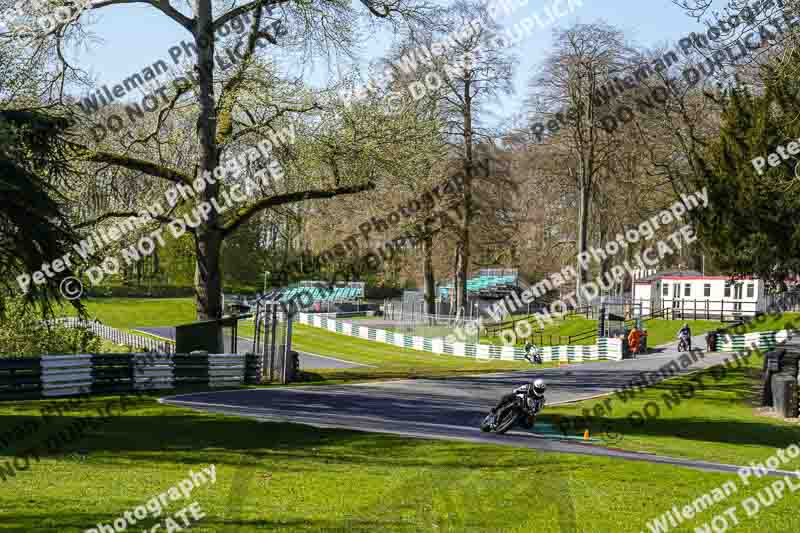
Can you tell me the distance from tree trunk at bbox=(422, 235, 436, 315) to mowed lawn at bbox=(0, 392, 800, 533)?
111ft

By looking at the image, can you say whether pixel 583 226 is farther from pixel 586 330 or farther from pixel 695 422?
pixel 695 422

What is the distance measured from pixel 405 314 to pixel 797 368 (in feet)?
109

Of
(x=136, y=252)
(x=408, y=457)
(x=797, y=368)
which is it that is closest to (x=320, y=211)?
(x=136, y=252)

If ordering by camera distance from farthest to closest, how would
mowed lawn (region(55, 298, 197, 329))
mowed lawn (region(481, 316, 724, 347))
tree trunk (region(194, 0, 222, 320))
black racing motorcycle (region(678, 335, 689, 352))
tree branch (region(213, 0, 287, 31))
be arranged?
mowed lawn (region(55, 298, 197, 329))
mowed lawn (region(481, 316, 724, 347))
black racing motorcycle (region(678, 335, 689, 352))
tree branch (region(213, 0, 287, 31))
tree trunk (region(194, 0, 222, 320))

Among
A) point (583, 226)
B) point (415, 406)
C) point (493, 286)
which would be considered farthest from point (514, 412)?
point (493, 286)

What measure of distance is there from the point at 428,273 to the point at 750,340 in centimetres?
1838

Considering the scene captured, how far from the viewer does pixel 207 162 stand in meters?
22.6

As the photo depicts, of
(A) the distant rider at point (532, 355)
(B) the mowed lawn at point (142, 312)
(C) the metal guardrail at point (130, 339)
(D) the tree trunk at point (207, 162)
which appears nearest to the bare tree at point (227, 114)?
(D) the tree trunk at point (207, 162)

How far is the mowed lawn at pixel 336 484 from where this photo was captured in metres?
8.45

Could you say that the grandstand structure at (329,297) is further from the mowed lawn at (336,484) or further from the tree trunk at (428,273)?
the mowed lawn at (336,484)

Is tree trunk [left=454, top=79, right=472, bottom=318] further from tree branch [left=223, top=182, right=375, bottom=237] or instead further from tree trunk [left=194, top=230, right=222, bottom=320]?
tree trunk [left=194, top=230, right=222, bottom=320]

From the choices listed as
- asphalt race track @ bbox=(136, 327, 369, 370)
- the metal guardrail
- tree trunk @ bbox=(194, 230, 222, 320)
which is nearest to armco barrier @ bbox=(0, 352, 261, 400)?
A: tree trunk @ bbox=(194, 230, 222, 320)

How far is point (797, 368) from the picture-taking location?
75.3 ft

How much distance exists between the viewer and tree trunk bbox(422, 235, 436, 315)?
157 feet
